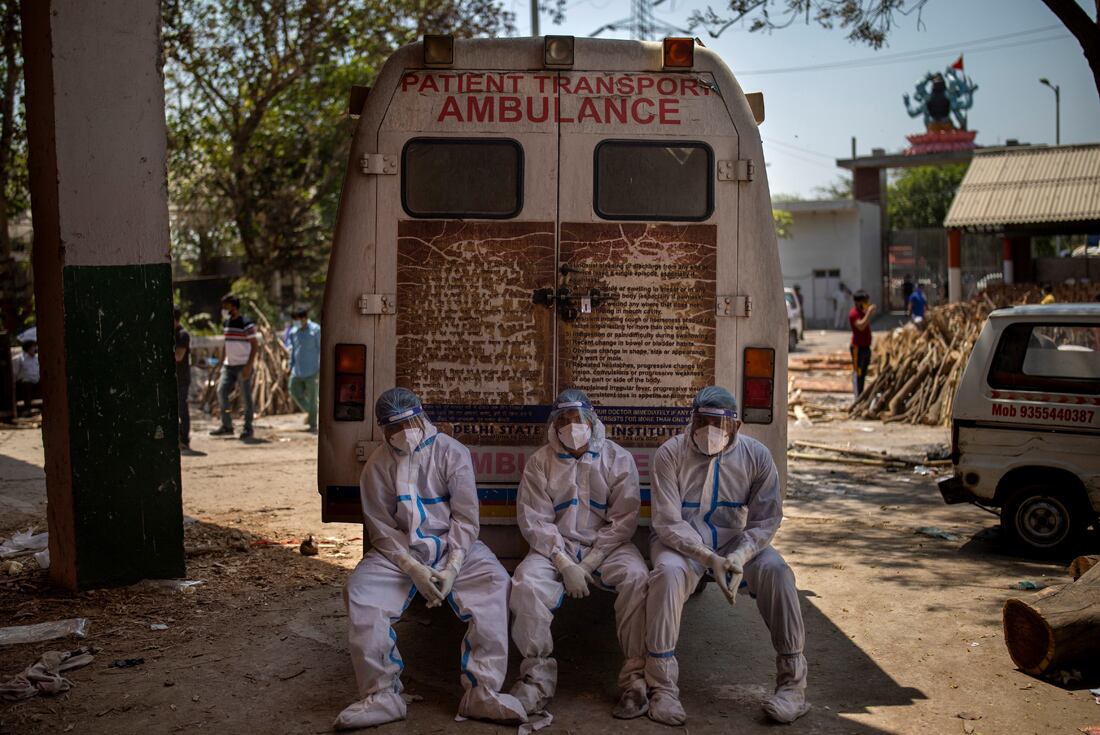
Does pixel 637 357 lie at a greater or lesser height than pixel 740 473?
greater

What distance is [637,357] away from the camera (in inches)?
223

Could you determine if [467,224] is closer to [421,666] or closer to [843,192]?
[421,666]

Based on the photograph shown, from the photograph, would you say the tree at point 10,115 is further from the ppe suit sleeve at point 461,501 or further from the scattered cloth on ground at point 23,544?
the ppe suit sleeve at point 461,501

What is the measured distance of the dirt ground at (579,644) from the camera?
16.0 feet

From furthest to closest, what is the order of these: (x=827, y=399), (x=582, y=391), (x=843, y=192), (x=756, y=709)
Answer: (x=843, y=192), (x=827, y=399), (x=582, y=391), (x=756, y=709)

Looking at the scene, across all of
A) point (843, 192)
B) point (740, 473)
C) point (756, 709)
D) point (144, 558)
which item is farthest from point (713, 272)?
point (843, 192)

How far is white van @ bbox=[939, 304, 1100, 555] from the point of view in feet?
25.3

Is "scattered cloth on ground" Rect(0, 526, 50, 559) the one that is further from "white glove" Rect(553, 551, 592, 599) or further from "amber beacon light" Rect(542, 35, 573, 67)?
"amber beacon light" Rect(542, 35, 573, 67)

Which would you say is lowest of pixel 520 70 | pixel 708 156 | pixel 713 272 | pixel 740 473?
pixel 740 473

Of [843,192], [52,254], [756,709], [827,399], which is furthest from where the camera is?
[843,192]

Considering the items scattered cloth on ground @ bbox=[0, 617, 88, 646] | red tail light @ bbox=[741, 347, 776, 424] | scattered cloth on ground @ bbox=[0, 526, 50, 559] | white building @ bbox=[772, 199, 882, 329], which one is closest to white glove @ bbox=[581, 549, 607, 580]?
red tail light @ bbox=[741, 347, 776, 424]

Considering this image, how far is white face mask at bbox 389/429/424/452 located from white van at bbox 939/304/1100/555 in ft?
15.1

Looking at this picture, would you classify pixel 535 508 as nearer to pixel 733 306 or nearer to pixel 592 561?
pixel 592 561

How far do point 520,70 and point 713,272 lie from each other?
140cm
